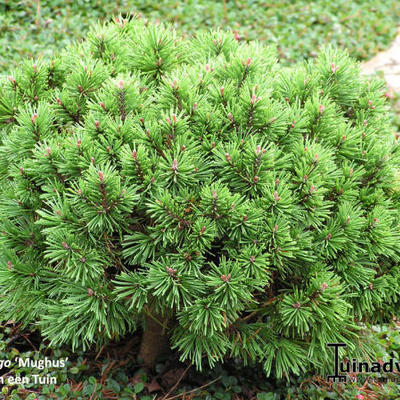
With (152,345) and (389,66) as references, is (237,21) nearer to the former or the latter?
(389,66)

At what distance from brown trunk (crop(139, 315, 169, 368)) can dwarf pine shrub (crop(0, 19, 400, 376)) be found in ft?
1.09

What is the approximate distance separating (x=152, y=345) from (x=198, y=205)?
99 centimetres

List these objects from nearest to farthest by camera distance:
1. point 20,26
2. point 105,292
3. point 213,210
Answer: point 213,210 < point 105,292 < point 20,26

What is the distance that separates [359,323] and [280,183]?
3.04ft

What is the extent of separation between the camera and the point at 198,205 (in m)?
1.60

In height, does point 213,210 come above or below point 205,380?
above

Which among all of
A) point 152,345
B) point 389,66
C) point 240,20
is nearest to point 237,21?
point 240,20

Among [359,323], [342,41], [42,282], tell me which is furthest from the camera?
[342,41]

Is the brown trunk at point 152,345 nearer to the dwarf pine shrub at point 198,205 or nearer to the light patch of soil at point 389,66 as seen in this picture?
the dwarf pine shrub at point 198,205

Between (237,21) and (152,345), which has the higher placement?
(237,21)

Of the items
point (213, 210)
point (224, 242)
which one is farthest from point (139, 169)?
point (224, 242)

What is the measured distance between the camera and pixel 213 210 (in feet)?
5.17

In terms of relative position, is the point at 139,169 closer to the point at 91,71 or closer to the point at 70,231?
the point at 70,231

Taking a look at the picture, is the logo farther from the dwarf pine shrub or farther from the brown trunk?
the brown trunk
